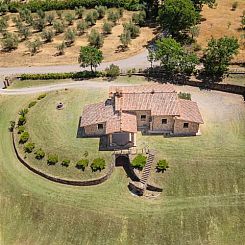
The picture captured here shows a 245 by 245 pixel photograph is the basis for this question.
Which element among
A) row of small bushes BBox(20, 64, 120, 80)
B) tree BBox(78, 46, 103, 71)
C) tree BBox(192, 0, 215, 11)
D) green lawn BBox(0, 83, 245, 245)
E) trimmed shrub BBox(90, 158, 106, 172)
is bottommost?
green lawn BBox(0, 83, 245, 245)

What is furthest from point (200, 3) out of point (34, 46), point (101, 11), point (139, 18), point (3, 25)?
point (3, 25)

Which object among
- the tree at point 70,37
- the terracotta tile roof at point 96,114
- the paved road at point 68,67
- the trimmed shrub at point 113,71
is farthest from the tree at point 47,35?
the terracotta tile roof at point 96,114

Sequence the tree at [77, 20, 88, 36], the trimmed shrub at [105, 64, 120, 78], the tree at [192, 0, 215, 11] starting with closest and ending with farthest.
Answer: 1. the trimmed shrub at [105, 64, 120, 78]
2. the tree at [192, 0, 215, 11]
3. the tree at [77, 20, 88, 36]

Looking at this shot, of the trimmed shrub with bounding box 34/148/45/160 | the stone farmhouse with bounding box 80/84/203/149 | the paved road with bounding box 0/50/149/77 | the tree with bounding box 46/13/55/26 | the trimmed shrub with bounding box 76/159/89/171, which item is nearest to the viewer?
the trimmed shrub with bounding box 76/159/89/171

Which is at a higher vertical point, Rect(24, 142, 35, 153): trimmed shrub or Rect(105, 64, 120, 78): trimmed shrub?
Rect(105, 64, 120, 78): trimmed shrub

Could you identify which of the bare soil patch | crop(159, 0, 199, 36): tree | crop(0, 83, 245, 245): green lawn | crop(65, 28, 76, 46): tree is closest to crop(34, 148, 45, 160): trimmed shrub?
crop(0, 83, 245, 245): green lawn

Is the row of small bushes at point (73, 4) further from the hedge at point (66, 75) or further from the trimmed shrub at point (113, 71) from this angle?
the hedge at point (66, 75)

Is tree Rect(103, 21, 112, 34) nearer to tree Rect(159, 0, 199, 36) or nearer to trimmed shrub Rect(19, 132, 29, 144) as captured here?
tree Rect(159, 0, 199, 36)

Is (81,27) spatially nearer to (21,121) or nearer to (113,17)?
(113,17)
